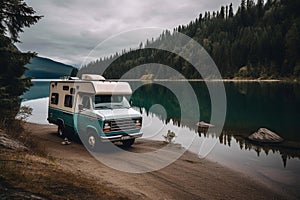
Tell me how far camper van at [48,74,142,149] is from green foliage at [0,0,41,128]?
10.1 feet

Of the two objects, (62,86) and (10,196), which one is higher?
(62,86)

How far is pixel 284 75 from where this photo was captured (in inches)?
4013

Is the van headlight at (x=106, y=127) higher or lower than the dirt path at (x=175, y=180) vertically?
higher

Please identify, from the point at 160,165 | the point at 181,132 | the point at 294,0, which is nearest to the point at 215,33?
the point at 294,0

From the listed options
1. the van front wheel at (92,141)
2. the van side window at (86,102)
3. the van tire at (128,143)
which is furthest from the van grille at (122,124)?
the van side window at (86,102)

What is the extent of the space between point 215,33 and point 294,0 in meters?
59.7

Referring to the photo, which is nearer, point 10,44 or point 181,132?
point 10,44

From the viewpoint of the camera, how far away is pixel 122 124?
13641 mm

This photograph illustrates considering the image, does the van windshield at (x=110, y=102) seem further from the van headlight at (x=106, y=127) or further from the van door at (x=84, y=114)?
the van headlight at (x=106, y=127)

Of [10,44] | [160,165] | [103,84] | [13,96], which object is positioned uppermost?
[10,44]

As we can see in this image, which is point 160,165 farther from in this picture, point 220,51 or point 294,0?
point 294,0

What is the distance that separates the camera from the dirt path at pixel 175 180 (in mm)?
8797

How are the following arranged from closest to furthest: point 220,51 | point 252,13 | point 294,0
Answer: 1. point 294,0
2. point 220,51
3. point 252,13

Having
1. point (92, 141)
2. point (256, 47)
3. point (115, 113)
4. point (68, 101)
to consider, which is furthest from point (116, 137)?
point (256, 47)
